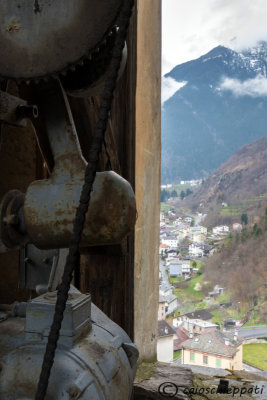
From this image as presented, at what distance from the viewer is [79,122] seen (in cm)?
105

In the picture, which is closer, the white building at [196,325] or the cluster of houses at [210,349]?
the cluster of houses at [210,349]

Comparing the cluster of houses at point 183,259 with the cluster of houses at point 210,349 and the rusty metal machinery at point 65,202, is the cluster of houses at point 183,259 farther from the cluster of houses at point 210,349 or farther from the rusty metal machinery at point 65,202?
the rusty metal machinery at point 65,202

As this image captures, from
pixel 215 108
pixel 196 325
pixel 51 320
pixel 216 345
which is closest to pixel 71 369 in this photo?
pixel 51 320

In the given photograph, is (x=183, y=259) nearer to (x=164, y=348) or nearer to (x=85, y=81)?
(x=164, y=348)

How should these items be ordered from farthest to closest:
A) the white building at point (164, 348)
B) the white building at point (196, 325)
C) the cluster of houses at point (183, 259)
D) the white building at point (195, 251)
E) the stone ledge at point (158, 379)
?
the white building at point (195, 251)
the white building at point (196, 325)
the cluster of houses at point (183, 259)
the white building at point (164, 348)
the stone ledge at point (158, 379)

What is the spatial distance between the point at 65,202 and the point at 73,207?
18mm

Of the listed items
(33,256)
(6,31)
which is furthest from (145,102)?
(6,31)

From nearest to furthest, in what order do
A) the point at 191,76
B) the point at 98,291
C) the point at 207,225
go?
the point at 98,291 < the point at 207,225 < the point at 191,76

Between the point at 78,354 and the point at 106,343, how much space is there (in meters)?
0.09

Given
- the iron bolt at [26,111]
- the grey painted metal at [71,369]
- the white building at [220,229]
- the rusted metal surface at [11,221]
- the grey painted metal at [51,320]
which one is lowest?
the white building at [220,229]

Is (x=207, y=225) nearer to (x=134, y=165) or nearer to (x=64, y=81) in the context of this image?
(x=134, y=165)

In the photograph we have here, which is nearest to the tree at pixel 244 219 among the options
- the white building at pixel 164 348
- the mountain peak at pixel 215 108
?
the white building at pixel 164 348

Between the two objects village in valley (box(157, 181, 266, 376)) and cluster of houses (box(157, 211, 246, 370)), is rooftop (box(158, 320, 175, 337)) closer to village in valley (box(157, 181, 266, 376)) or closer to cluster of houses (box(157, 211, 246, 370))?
cluster of houses (box(157, 211, 246, 370))

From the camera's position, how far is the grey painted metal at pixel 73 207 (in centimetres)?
65
